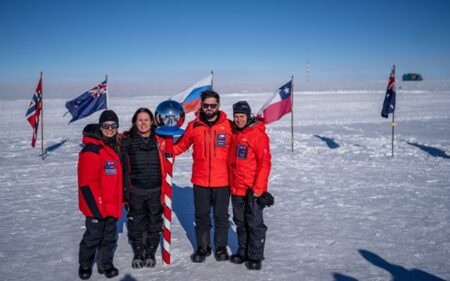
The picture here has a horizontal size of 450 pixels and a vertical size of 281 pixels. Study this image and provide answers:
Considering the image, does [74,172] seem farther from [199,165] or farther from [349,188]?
[349,188]

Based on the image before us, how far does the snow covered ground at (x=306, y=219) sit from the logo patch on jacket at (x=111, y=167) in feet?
4.27

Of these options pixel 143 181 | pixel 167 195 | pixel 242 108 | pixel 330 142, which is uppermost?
pixel 242 108

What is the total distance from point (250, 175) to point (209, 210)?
0.75 m

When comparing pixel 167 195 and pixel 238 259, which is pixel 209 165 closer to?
pixel 167 195

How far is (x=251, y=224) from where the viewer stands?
14.0 feet

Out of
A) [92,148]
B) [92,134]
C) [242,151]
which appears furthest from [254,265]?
[92,134]

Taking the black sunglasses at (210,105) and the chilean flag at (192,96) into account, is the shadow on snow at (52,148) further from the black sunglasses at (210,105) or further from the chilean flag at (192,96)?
the black sunglasses at (210,105)

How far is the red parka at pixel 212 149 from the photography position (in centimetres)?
435

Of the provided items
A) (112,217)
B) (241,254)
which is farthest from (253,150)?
(112,217)

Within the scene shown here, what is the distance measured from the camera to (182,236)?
212 inches

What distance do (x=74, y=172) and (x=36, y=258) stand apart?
5.05m

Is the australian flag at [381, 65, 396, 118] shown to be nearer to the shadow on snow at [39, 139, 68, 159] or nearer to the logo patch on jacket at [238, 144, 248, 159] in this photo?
the logo patch on jacket at [238, 144, 248, 159]

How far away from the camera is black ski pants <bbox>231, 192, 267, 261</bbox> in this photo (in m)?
4.25

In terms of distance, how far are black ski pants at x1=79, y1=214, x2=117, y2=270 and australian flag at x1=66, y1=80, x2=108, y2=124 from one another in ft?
25.2
